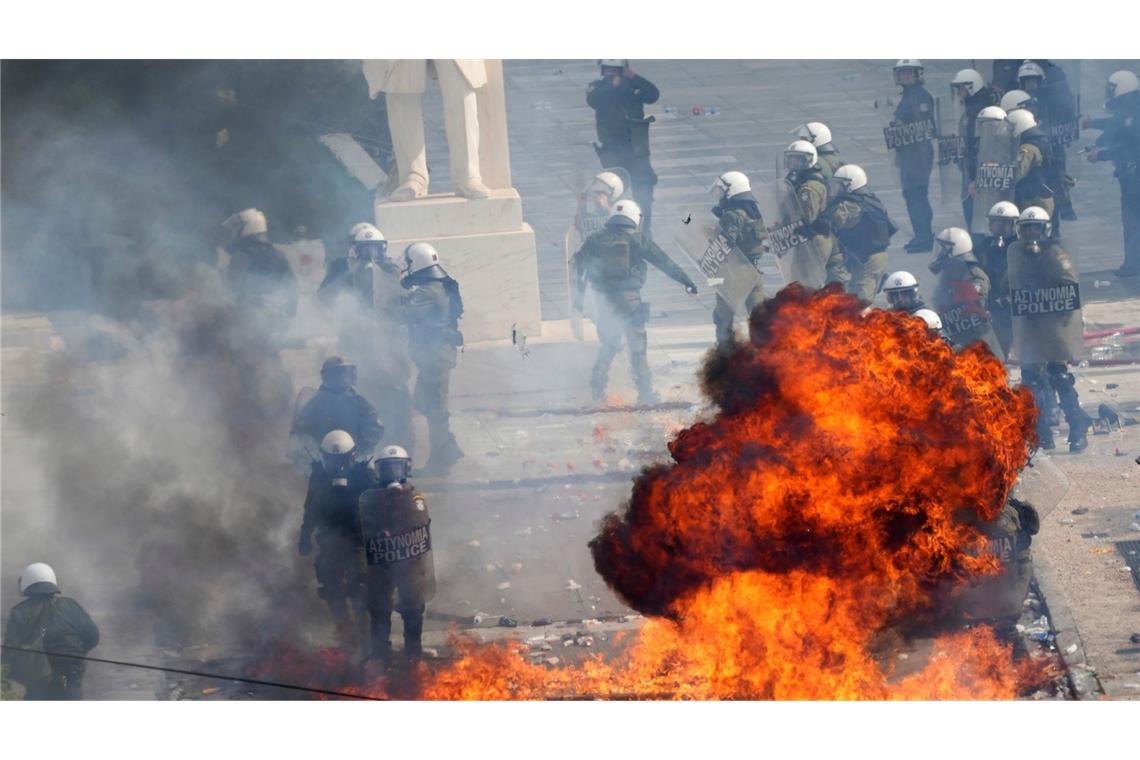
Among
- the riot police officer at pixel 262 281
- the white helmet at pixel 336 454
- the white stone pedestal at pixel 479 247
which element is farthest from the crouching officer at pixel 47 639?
the white stone pedestal at pixel 479 247

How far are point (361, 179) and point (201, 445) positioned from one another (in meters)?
5.02

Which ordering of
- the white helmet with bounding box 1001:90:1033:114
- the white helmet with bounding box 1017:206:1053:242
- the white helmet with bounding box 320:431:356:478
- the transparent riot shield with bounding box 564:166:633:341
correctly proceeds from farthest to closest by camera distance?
the white helmet with bounding box 1001:90:1033:114 → the transparent riot shield with bounding box 564:166:633:341 → the white helmet with bounding box 1017:206:1053:242 → the white helmet with bounding box 320:431:356:478

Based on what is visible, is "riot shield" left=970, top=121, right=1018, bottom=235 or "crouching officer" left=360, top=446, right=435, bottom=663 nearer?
"crouching officer" left=360, top=446, right=435, bottom=663

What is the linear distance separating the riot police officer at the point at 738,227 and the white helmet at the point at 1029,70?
3934 millimetres

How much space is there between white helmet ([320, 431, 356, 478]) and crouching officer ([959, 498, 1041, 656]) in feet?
13.0

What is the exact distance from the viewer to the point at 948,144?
2062cm

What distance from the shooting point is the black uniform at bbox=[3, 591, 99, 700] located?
13547 millimetres

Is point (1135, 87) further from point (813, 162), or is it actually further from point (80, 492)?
point (80, 492)

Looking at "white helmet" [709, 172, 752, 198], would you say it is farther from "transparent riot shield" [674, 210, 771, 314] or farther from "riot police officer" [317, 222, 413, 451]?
"riot police officer" [317, 222, 413, 451]

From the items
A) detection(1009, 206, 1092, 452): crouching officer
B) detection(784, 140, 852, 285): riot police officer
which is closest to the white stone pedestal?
detection(784, 140, 852, 285): riot police officer

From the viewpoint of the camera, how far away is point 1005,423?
43.5 ft

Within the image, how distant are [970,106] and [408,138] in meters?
5.49

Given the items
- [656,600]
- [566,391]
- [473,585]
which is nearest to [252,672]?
[473,585]

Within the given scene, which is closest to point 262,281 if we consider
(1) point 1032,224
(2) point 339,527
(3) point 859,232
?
(2) point 339,527
